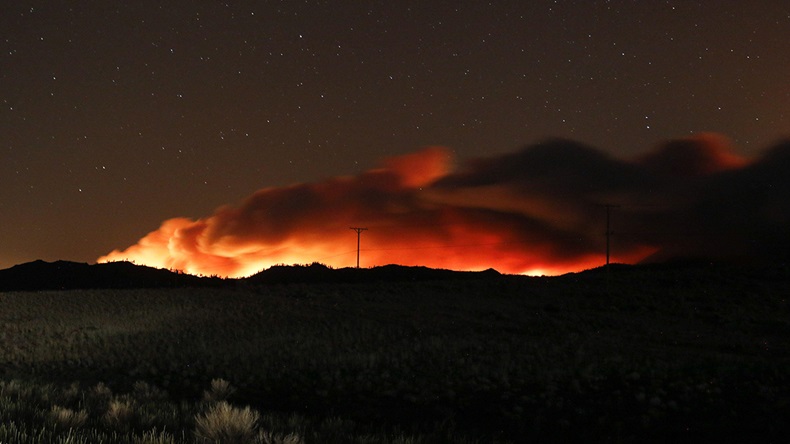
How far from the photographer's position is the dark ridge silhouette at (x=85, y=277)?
5128 inches

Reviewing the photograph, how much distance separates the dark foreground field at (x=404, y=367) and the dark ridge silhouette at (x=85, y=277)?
82414mm

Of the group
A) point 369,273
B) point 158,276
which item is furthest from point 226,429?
point 369,273

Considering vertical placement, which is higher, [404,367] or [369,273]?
[369,273]

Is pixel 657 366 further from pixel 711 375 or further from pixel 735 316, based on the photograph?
pixel 735 316

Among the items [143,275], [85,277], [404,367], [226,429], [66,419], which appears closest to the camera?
[226,429]

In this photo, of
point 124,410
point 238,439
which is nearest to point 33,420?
point 124,410

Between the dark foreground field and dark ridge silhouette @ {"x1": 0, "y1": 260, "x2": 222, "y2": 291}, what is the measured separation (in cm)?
8241

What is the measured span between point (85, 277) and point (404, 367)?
13235 centimetres

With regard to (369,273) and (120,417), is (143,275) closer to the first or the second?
(369,273)

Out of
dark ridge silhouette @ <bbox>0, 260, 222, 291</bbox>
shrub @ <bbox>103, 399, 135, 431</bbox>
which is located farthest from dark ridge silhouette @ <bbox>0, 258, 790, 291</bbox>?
shrub @ <bbox>103, 399, 135, 431</bbox>

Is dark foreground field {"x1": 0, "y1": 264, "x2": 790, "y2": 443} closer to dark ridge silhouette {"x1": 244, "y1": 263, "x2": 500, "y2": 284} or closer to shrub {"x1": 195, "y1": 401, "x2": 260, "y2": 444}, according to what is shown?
shrub {"x1": 195, "y1": 401, "x2": 260, "y2": 444}

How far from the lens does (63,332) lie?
33.9 m

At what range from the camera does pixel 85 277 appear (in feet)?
445

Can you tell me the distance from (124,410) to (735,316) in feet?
138
